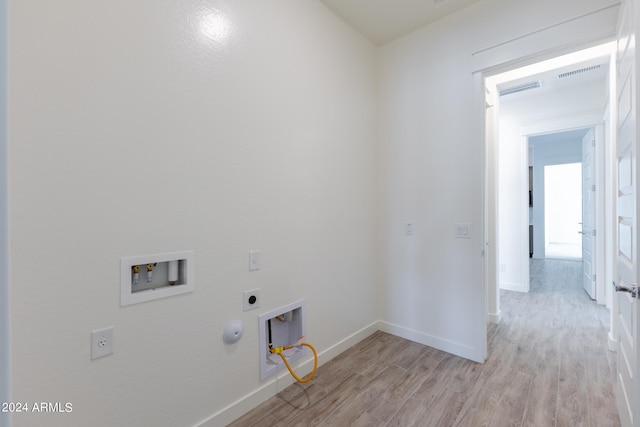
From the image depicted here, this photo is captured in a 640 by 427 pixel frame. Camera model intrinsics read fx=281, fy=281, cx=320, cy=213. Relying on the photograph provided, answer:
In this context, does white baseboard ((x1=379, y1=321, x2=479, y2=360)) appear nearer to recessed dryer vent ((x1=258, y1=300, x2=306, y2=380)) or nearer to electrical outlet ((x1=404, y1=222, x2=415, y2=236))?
electrical outlet ((x1=404, y1=222, x2=415, y2=236))

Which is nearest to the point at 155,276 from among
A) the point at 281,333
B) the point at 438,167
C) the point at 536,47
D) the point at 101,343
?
the point at 101,343

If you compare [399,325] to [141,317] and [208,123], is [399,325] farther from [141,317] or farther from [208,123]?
[208,123]

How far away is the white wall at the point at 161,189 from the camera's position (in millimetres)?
1062

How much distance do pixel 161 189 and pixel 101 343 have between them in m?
0.71

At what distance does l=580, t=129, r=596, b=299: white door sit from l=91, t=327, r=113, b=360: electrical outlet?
503 cm

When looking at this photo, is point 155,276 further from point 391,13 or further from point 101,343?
point 391,13

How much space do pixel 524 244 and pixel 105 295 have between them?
4754mm

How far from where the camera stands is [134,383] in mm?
1297

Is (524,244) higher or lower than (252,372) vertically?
higher

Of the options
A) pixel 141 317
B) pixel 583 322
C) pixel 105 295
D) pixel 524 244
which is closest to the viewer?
pixel 105 295

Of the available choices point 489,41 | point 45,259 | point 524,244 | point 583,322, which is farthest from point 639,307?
point 524,244

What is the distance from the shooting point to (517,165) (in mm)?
4125

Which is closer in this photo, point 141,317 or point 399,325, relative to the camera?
point 141,317

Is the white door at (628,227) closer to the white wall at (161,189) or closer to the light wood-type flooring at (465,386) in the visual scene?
the light wood-type flooring at (465,386)
